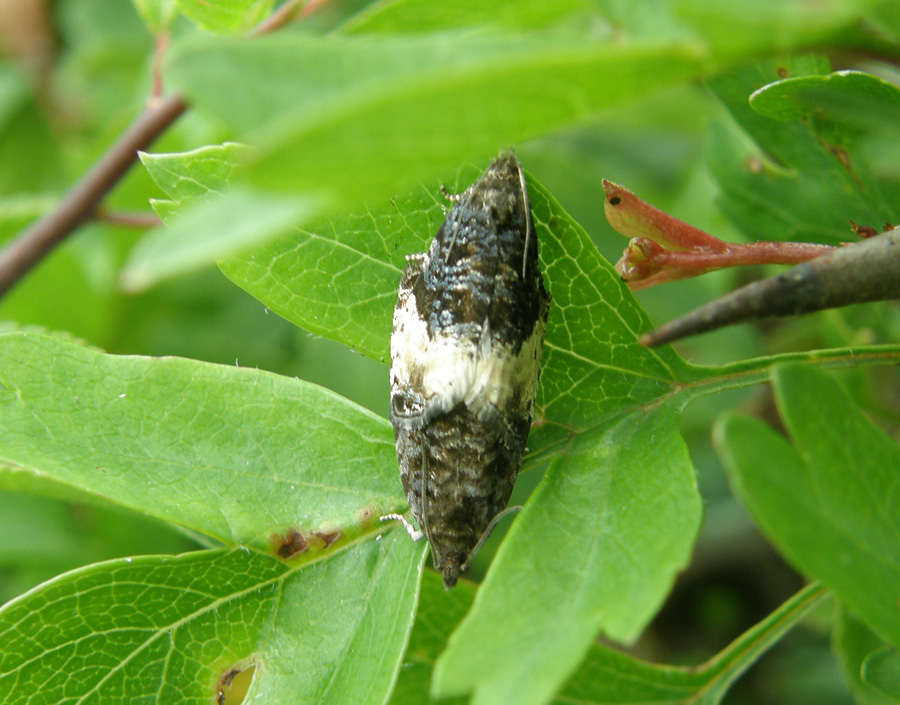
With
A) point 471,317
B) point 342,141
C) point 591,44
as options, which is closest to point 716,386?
point 471,317

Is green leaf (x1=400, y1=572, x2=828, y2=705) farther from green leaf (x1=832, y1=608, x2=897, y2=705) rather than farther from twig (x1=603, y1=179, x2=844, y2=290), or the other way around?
twig (x1=603, y1=179, x2=844, y2=290)

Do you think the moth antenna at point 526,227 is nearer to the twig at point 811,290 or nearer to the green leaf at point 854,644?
the twig at point 811,290

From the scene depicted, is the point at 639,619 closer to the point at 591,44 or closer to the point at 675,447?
the point at 675,447

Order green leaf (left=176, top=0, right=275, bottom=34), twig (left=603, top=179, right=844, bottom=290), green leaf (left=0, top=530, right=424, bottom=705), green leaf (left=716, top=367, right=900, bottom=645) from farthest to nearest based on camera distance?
green leaf (left=176, top=0, right=275, bottom=34), green leaf (left=0, top=530, right=424, bottom=705), twig (left=603, top=179, right=844, bottom=290), green leaf (left=716, top=367, right=900, bottom=645)

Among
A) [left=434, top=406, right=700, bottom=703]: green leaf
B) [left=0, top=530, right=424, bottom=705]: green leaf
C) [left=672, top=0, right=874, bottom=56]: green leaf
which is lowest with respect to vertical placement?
[left=0, top=530, right=424, bottom=705]: green leaf

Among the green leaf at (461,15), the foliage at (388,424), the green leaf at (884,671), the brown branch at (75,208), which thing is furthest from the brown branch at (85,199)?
the green leaf at (884,671)

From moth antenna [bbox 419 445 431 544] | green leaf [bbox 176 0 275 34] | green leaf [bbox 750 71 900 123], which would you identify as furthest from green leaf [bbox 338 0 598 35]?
moth antenna [bbox 419 445 431 544]

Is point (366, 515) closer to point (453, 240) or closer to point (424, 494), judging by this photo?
point (424, 494)
